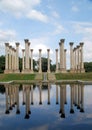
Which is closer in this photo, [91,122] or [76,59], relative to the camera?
[91,122]

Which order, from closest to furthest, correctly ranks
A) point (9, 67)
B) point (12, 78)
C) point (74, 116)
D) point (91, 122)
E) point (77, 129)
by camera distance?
point (77, 129), point (91, 122), point (74, 116), point (12, 78), point (9, 67)

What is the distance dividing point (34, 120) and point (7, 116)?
1.74 metres

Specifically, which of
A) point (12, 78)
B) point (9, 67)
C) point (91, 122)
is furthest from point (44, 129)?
point (9, 67)

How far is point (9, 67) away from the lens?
71500 mm

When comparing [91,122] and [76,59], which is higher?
[76,59]

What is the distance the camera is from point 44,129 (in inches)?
381

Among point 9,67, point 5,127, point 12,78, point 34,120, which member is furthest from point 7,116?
point 9,67

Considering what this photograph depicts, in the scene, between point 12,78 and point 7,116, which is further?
point 12,78

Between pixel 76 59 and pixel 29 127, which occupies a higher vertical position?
pixel 76 59

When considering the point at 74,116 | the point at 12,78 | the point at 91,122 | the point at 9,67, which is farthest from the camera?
the point at 9,67

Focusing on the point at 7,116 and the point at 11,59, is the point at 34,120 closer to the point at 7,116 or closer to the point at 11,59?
the point at 7,116

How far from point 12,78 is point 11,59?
65.7 feet

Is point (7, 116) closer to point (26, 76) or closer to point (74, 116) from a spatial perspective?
point (74, 116)

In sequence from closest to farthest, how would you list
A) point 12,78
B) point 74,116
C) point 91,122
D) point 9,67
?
1. point 91,122
2. point 74,116
3. point 12,78
4. point 9,67
